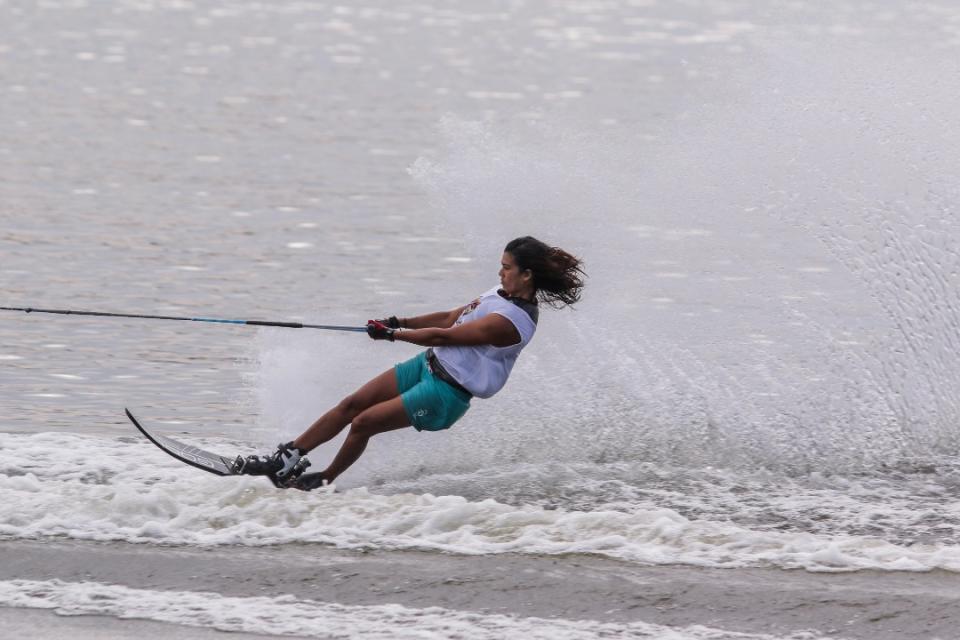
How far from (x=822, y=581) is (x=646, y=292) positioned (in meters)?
7.66

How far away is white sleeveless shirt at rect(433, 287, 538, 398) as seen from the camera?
923cm

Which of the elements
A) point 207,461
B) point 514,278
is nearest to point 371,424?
point 207,461

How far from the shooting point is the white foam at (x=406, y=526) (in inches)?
327

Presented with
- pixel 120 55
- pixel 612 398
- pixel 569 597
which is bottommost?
pixel 569 597

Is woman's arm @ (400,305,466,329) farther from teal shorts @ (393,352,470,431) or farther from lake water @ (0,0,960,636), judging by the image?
lake water @ (0,0,960,636)

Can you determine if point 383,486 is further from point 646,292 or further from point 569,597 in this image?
point 646,292

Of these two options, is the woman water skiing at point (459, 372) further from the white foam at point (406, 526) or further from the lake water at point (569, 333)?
the lake water at point (569, 333)

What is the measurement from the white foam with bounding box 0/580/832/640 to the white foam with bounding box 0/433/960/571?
2.44 ft

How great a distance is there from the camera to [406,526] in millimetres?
8664

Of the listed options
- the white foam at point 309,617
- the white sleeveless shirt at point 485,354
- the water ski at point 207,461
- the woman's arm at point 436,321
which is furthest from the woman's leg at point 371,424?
the white foam at point 309,617

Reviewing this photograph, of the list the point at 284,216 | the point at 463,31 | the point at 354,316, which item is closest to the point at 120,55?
the point at 463,31

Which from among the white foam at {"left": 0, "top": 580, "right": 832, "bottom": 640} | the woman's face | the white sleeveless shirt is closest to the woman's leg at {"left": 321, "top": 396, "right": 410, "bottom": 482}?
the white sleeveless shirt

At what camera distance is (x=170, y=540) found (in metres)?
8.41

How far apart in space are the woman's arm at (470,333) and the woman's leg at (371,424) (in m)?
0.41
